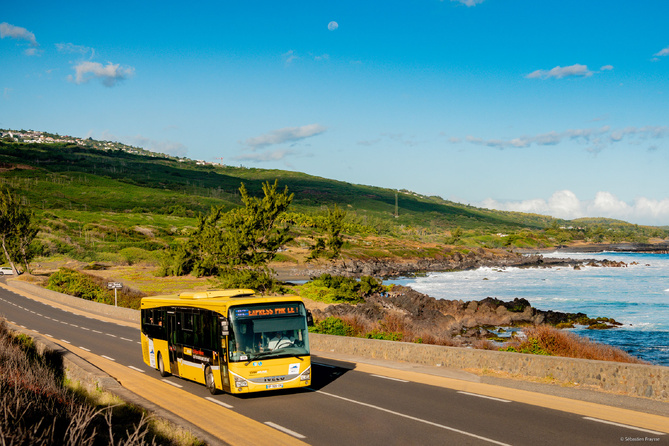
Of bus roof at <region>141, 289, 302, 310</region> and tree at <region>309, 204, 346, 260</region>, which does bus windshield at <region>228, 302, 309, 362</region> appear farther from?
tree at <region>309, 204, 346, 260</region>

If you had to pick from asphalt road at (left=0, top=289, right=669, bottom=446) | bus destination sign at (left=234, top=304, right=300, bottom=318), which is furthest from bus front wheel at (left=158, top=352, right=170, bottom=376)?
bus destination sign at (left=234, top=304, right=300, bottom=318)

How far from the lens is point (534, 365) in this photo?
15.3 metres

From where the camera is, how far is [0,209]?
72.8 m

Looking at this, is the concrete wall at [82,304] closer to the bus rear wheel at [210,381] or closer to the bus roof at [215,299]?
the bus roof at [215,299]

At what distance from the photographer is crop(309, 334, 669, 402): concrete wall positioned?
41.3ft

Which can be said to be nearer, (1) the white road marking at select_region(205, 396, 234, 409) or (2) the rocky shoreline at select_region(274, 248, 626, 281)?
(1) the white road marking at select_region(205, 396, 234, 409)

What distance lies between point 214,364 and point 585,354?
11.1 metres

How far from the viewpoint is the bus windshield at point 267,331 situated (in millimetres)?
13828

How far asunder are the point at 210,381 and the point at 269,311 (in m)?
2.54

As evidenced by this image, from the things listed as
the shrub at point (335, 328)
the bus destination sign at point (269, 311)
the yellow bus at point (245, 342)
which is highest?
the bus destination sign at point (269, 311)

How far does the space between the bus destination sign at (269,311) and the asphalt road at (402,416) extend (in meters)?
2.11

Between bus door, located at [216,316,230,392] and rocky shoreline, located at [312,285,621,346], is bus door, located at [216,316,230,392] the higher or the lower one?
the higher one

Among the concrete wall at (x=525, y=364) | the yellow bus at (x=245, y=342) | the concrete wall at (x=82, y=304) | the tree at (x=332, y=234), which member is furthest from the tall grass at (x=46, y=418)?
the tree at (x=332, y=234)

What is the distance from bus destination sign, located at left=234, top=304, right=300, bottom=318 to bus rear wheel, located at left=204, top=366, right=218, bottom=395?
1.98 meters
